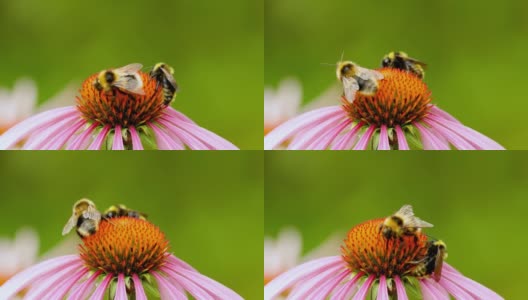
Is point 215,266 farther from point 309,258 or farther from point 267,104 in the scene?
point 267,104

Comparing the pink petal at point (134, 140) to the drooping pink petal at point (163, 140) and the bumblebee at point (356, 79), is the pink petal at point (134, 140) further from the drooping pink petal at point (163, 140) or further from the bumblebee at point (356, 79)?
the bumblebee at point (356, 79)

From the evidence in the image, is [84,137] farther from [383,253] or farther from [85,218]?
[383,253]

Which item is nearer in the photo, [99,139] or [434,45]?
[99,139]

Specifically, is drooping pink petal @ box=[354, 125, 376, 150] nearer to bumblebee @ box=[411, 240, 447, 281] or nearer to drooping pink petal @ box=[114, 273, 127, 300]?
bumblebee @ box=[411, 240, 447, 281]

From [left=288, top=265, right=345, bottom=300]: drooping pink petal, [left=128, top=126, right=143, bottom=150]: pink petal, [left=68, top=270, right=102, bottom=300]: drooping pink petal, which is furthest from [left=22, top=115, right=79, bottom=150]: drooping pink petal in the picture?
[left=288, top=265, right=345, bottom=300]: drooping pink petal

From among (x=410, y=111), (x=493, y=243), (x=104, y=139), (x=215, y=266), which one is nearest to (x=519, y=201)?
(x=493, y=243)

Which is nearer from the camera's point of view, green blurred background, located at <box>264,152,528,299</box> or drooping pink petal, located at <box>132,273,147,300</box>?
drooping pink petal, located at <box>132,273,147,300</box>

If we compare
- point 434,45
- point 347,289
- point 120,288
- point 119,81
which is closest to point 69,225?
point 120,288

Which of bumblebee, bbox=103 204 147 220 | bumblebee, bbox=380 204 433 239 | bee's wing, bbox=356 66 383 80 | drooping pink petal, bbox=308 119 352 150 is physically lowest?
bumblebee, bbox=380 204 433 239
